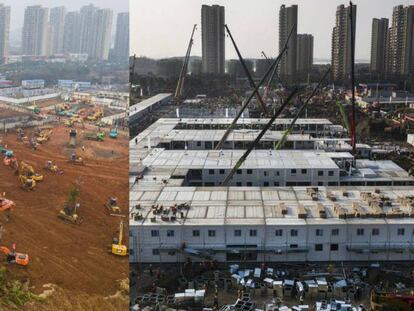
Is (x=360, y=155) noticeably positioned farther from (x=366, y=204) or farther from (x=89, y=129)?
(x=89, y=129)

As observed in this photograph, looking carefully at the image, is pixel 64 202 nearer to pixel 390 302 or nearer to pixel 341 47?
pixel 390 302

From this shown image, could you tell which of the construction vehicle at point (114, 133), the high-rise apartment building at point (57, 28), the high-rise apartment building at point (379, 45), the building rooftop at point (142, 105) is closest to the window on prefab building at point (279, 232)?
the construction vehicle at point (114, 133)

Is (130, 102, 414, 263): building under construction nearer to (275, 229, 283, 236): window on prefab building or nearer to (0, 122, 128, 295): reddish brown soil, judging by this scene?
(275, 229, 283, 236): window on prefab building

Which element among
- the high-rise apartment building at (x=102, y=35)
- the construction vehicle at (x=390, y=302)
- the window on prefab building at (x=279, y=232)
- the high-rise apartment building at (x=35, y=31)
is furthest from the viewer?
the window on prefab building at (x=279, y=232)

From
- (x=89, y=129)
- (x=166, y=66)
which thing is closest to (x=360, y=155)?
(x=89, y=129)

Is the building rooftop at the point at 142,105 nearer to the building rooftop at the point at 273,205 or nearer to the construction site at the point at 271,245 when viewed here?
the construction site at the point at 271,245

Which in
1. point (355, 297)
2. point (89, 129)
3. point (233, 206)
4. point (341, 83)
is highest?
point (341, 83)
